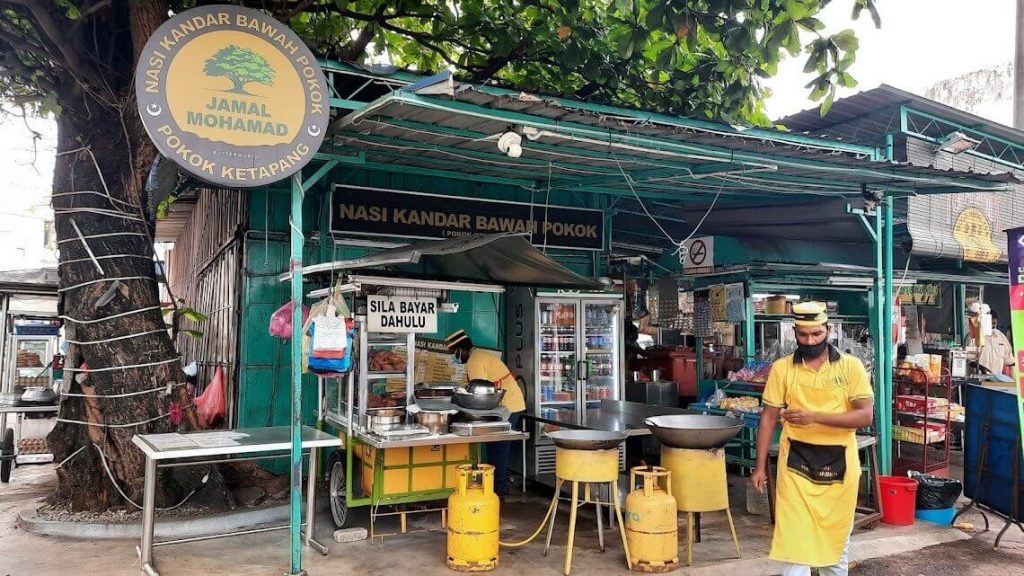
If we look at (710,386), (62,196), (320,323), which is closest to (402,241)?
(320,323)

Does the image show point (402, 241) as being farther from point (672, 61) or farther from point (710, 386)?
point (710, 386)

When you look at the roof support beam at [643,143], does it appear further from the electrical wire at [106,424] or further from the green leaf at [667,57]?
the electrical wire at [106,424]

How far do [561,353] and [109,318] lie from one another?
16.1 feet

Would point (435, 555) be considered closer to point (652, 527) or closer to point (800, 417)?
point (652, 527)

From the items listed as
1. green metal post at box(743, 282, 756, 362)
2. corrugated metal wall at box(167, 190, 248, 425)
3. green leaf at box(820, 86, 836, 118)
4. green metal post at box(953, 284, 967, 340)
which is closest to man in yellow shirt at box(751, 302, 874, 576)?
green leaf at box(820, 86, 836, 118)

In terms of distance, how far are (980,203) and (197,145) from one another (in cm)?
1114

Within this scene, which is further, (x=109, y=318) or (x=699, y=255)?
(x=699, y=255)

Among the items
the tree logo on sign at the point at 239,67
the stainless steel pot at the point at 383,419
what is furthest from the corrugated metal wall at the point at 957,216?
the tree logo on sign at the point at 239,67

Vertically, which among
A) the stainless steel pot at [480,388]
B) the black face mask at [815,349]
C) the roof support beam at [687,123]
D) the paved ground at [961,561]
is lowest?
the paved ground at [961,561]

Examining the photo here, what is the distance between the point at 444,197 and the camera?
323 inches

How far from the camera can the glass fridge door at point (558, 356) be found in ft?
28.8

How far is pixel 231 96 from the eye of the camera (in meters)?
4.37

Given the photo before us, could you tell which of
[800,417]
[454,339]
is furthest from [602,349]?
[800,417]

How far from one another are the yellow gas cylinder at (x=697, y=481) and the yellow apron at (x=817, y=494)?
115 centimetres
